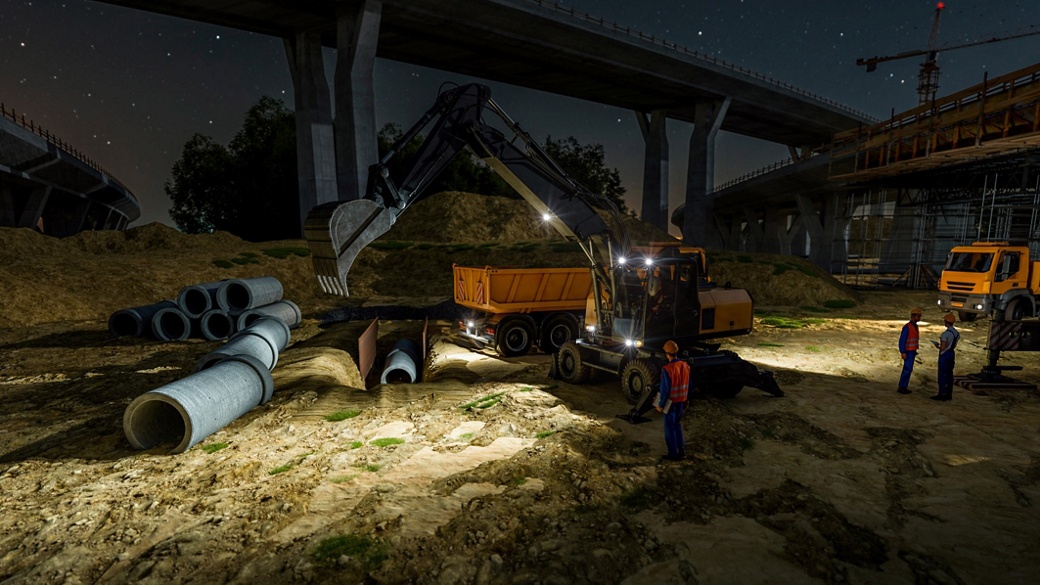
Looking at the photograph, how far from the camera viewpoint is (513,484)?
20.9 ft

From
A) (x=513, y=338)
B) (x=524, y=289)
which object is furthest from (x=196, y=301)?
(x=524, y=289)

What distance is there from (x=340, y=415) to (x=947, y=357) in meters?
11.7

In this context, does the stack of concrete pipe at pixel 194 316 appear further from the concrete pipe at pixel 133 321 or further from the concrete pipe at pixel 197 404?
the concrete pipe at pixel 197 404

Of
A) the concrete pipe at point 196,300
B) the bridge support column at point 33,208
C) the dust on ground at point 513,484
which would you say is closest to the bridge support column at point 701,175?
the dust on ground at point 513,484

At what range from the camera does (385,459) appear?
7.07 m

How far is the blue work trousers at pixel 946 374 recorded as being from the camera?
9844 millimetres

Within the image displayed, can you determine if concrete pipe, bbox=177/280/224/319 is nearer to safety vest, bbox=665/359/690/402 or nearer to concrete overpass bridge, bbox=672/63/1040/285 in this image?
safety vest, bbox=665/359/690/402

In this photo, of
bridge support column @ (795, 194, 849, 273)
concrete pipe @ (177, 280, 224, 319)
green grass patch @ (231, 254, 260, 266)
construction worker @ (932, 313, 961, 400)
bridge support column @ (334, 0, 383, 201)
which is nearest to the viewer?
construction worker @ (932, 313, 961, 400)

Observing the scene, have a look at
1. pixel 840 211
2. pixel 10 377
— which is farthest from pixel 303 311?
pixel 840 211

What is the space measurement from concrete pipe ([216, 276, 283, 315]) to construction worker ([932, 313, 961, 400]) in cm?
1847

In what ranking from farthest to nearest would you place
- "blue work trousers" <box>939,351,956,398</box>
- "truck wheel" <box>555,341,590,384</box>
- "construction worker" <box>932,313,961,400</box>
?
1. "truck wheel" <box>555,341,590,384</box>
2. "blue work trousers" <box>939,351,956,398</box>
3. "construction worker" <box>932,313,961,400</box>

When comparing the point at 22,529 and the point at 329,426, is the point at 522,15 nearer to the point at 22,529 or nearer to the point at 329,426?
the point at 329,426

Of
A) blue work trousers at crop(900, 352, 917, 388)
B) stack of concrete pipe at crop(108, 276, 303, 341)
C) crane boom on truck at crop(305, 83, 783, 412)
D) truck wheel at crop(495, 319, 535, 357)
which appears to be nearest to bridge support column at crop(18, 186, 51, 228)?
stack of concrete pipe at crop(108, 276, 303, 341)

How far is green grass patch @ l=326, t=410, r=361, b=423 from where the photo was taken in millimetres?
8516
